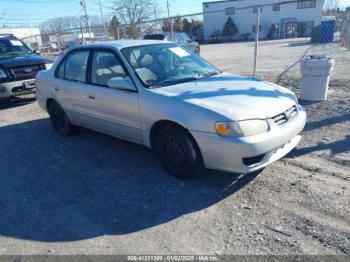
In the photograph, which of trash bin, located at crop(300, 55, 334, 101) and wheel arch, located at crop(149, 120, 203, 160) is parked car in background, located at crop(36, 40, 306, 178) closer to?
wheel arch, located at crop(149, 120, 203, 160)

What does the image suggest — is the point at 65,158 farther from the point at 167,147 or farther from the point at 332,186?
the point at 332,186

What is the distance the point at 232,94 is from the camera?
367 cm

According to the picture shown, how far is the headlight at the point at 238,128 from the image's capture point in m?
3.14

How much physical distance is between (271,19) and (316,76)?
40.7 m

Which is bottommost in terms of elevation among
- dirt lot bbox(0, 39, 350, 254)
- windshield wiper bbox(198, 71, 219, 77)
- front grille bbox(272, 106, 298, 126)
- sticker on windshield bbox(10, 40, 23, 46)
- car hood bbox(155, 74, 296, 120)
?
dirt lot bbox(0, 39, 350, 254)

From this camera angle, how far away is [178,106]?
136 inches

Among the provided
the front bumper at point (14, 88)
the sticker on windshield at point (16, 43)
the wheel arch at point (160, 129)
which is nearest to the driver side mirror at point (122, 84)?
the wheel arch at point (160, 129)

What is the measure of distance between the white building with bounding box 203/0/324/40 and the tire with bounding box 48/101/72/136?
110 feet

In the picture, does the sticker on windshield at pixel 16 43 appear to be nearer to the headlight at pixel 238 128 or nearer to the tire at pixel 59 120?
the tire at pixel 59 120

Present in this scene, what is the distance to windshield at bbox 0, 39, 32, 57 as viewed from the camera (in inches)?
360

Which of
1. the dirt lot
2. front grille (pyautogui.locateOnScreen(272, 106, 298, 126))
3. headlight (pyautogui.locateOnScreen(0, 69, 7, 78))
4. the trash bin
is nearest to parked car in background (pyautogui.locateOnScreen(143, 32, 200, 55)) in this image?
headlight (pyautogui.locateOnScreen(0, 69, 7, 78))

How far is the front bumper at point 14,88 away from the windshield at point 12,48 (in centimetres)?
167

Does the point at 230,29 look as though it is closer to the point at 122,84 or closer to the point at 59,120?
the point at 59,120

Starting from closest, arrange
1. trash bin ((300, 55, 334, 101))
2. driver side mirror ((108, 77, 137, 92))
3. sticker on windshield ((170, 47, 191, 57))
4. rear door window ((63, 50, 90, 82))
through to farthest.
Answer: driver side mirror ((108, 77, 137, 92)) < sticker on windshield ((170, 47, 191, 57)) < rear door window ((63, 50, 90, 82)) < trash bin ((300, 55, 334, 101))
